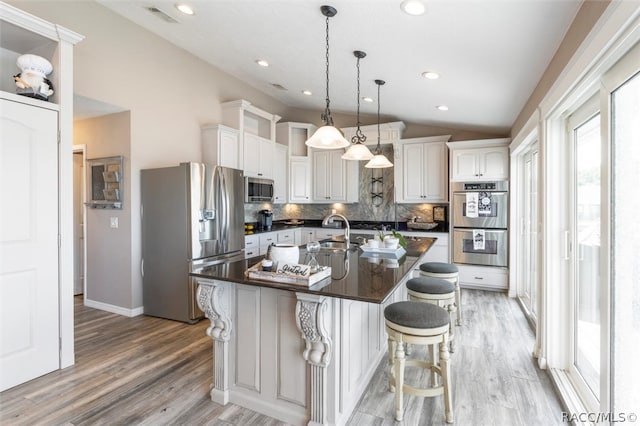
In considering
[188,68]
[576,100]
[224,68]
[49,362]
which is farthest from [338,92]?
[49,362]

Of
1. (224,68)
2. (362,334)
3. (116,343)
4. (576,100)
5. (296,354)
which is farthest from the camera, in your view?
(224,68)

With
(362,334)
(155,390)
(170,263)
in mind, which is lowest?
(155,390)

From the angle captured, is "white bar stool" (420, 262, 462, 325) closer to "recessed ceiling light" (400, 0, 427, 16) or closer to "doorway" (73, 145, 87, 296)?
"recessed ceiling light" (400, 0, 427, 16)

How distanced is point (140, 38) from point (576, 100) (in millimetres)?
4309

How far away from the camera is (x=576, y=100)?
6.69 feet

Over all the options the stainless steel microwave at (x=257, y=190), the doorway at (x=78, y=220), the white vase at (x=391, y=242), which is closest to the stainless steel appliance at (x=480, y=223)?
the white vase at (x=391, y=242)

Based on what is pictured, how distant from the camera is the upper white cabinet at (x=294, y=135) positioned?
6.03 metres

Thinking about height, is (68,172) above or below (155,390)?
above

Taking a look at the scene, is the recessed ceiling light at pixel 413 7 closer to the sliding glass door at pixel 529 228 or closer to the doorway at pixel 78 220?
the sliding glass door at pixel 529 228

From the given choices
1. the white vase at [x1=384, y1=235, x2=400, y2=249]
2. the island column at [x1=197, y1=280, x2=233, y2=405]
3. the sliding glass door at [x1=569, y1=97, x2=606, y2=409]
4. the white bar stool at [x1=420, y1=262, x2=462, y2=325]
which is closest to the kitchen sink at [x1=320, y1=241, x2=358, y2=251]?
the white vase at [x1=384, y1=235, x2=400, y2=249]

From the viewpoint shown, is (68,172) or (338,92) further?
(338,92)

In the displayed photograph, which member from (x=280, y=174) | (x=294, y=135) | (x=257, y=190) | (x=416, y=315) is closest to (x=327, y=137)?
(x=416, y=315)

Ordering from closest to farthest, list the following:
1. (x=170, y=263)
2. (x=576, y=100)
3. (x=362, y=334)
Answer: (x=576, y=100)
(x=362, y=334)
(x=170, y=263)

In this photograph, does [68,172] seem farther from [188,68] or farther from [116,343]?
[188,68]
